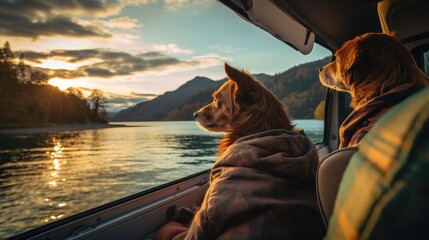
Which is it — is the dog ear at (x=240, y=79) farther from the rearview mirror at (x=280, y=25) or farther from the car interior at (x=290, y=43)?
the rearview mirror at (x=280, y=25)

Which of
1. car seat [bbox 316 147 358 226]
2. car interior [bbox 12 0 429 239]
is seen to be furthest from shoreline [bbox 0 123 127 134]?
car seat [bbox 316 147 358 226]

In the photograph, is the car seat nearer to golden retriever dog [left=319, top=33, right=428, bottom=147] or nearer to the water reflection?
golden retriever dog [left=319, top=33, right=428, bottom=147]

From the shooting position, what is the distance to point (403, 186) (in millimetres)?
246

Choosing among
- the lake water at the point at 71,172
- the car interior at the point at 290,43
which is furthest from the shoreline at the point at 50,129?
the car interior at the point at 290,43

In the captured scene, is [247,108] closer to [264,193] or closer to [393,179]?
[264,193]

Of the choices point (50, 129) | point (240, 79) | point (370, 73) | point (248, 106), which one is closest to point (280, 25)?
point (370, 73)

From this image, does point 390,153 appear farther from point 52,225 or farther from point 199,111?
point 199,111

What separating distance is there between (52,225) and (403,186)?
1.86 meters

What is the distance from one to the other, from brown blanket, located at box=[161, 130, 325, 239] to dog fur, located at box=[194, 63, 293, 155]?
0.96 ft

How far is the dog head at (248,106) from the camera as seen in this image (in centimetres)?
167

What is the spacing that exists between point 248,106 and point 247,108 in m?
0.01

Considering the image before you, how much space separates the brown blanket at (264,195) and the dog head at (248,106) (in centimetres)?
29

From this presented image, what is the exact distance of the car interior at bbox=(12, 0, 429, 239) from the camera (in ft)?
5.29

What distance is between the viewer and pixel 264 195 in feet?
3.94
